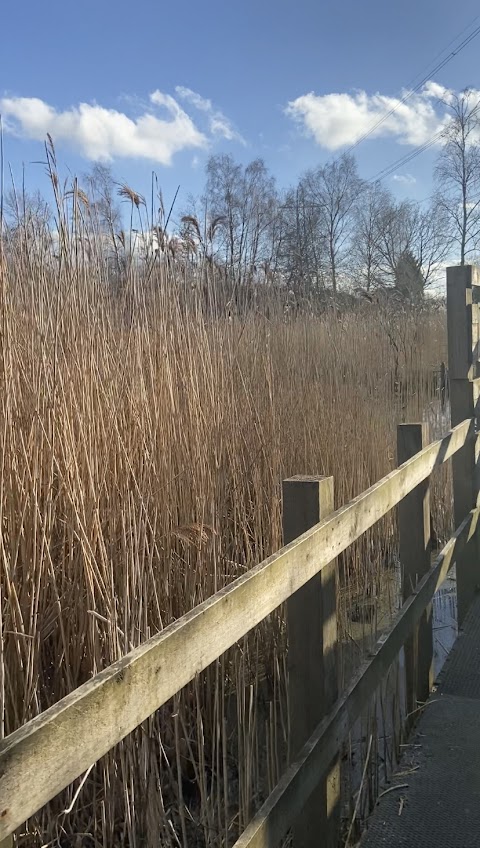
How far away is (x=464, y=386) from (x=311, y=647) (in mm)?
2086

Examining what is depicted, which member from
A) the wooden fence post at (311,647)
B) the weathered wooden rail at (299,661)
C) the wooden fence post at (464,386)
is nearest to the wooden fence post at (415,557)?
the weathered wooden rail at (299,661)

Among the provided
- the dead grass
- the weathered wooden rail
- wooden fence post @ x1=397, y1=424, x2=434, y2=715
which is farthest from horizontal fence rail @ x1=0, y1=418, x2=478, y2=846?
wooden fence post @ x1=397, y1=424, x2=434, y2=715

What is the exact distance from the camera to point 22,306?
5.37ft

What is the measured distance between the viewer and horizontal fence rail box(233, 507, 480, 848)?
1149 mm

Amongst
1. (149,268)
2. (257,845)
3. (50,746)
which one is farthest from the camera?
(149,268)

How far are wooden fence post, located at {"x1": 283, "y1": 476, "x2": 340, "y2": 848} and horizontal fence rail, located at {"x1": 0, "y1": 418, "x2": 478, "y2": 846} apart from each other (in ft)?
0.14

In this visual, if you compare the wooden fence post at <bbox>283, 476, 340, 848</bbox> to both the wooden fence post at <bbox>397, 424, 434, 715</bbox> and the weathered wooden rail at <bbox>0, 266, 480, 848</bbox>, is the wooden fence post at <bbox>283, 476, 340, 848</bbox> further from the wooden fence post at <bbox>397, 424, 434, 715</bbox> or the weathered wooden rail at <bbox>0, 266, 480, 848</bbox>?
the wooden fence post at <bbox>397, 424, 434, 715</bbox>

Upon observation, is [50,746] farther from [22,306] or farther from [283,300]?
[283,300]

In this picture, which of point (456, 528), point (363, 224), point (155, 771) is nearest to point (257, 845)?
point (155, 771)

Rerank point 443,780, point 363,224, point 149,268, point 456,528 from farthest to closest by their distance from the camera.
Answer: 1. point 363,224
2. point 456,528
3. point 149,268
4. point 443,780

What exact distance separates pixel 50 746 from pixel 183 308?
2063 millimetres

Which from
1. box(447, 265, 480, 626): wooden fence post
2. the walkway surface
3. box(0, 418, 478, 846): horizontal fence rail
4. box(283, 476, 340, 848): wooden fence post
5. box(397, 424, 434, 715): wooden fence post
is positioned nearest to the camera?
box(0, 418, 478, 846): horizontal fence rail

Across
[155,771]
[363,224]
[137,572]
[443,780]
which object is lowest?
[443,780]

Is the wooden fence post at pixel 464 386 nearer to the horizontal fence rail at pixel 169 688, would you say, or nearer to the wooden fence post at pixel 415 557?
the wooden fence post at pixel 415 557
